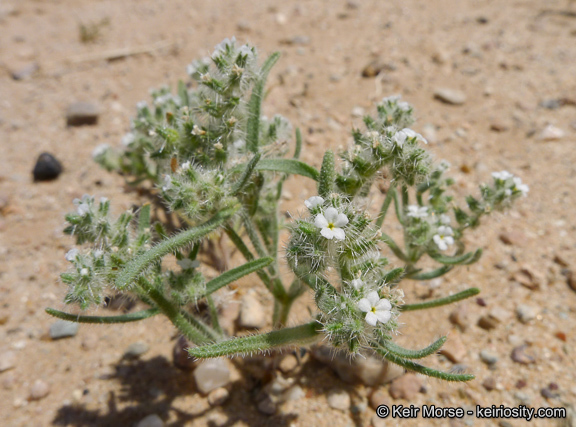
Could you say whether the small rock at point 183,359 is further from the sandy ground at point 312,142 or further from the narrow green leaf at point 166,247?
the narrow green leaf at point 166,247

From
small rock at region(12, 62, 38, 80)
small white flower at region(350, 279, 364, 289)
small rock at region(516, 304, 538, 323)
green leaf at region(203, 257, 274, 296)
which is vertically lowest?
small rock at region(516, 304, 538, 323)

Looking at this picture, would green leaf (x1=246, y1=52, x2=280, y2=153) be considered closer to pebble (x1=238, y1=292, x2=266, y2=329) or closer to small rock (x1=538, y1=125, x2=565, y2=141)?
pebble (x1=238, y1=292, x2=266, y2=329)

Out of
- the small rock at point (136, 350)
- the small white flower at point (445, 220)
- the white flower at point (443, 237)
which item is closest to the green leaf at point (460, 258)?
the white flower at point (443, 237)

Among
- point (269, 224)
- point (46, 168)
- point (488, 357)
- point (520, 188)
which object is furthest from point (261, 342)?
point (46, 168)

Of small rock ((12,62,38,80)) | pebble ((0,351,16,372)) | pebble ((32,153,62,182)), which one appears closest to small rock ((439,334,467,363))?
pebble ((0,351,16,372))

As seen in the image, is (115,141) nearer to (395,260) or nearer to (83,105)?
(83,105)

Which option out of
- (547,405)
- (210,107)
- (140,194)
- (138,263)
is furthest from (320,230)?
(140,194)
